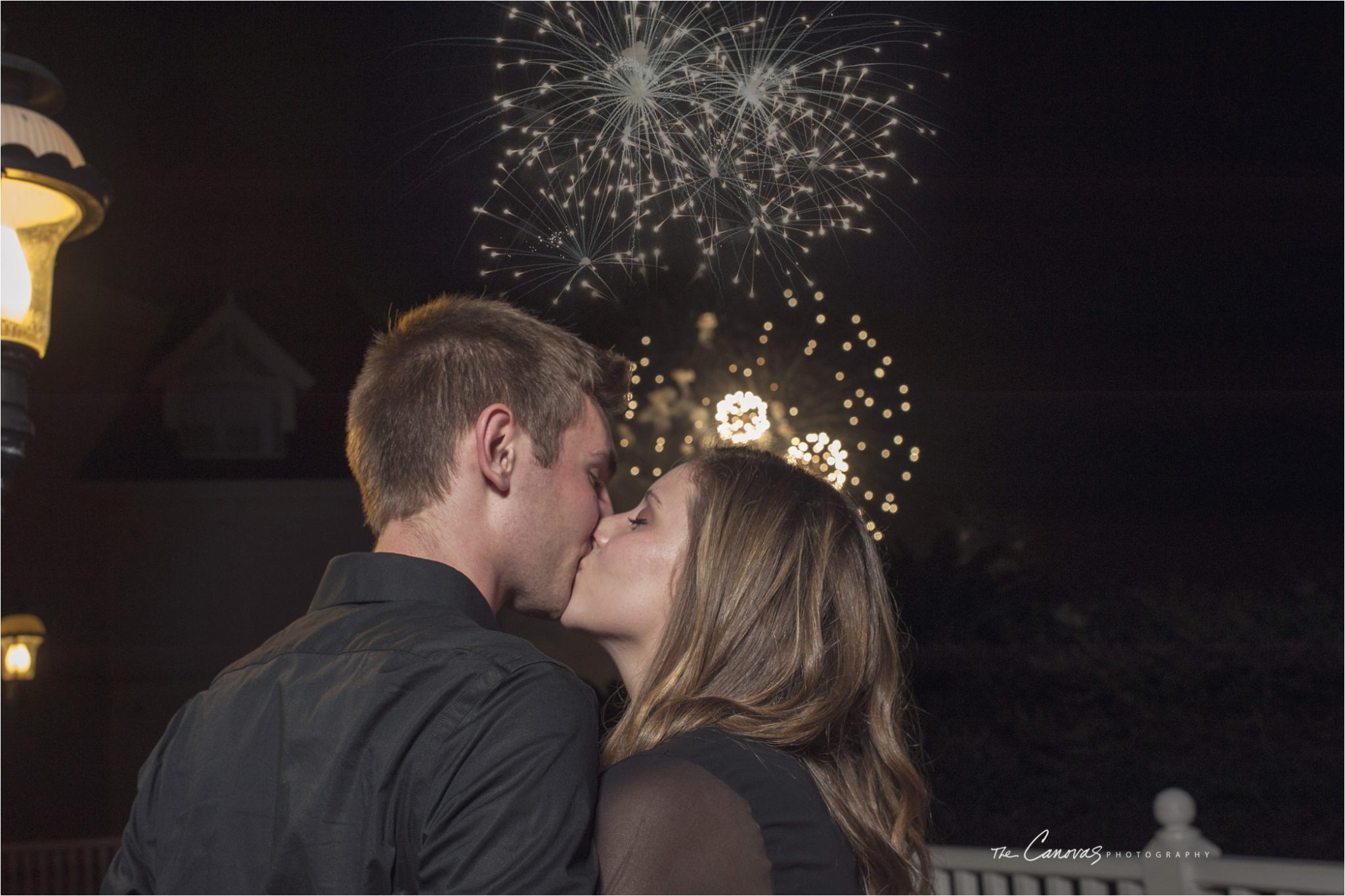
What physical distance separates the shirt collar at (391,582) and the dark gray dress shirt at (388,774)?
0.07 m

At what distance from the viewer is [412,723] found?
0.85 metres

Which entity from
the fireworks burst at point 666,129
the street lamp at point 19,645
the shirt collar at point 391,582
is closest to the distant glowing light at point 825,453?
the fireworks burst at point 666,129

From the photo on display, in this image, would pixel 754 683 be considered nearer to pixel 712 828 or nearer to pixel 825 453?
pixel 712 828

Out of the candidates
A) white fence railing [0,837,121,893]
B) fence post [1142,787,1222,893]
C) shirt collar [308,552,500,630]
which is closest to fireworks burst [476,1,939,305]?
shirt collar [308,552,500,630]

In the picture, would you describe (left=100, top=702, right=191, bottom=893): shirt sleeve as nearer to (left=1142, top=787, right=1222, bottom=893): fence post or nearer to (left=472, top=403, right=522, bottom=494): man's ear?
(left=472, top=403, right=522, bottom=494): man's ear

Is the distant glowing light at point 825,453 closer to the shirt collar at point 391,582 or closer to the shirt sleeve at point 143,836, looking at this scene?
the shirt collar at point 391,582

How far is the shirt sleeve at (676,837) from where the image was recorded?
850 millimetres

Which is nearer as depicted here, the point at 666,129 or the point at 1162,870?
the point at 666,129

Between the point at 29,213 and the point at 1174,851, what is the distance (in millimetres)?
2821

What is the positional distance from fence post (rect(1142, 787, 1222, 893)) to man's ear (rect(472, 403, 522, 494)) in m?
2.02

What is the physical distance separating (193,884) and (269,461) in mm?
5173

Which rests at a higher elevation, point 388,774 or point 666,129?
point 666,129

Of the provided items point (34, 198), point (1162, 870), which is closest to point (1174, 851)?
point (1162, 870)

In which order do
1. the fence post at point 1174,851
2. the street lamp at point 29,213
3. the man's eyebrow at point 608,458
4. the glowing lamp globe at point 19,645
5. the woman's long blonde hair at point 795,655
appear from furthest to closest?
the glowing lamp globe at point 19,645, the fence post at point 1174,851, the street lamp at point 29,213, the man's eyebrow at point 608,458, the woman's long blonde hair at point 795,655
